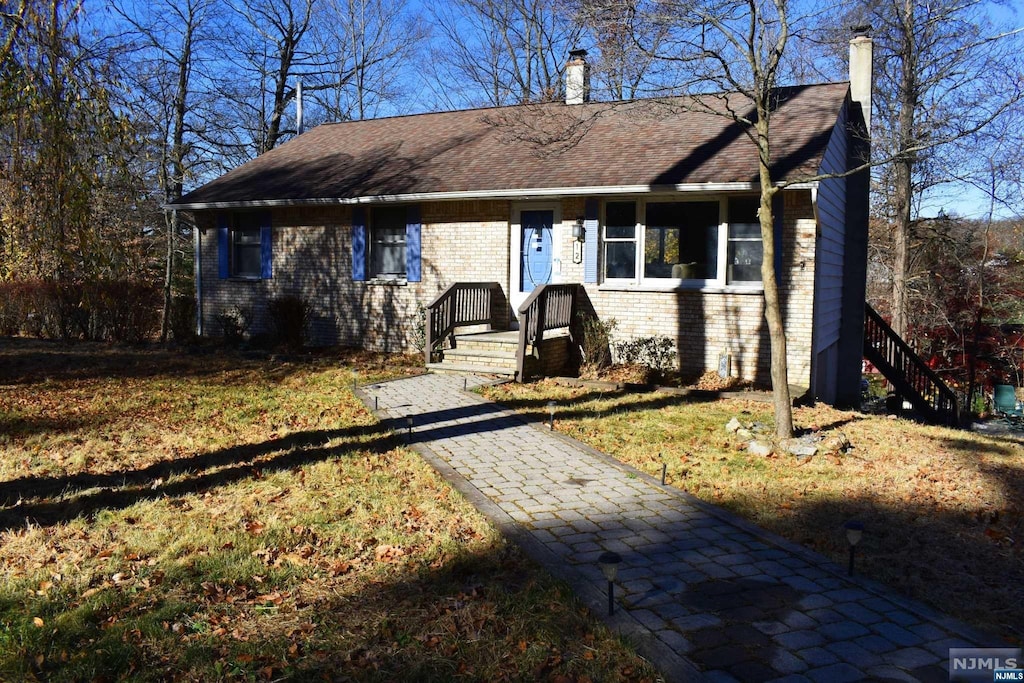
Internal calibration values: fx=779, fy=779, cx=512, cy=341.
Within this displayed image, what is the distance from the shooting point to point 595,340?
13172 mm

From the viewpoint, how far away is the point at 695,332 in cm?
1321

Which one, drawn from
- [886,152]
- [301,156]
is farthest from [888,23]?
[301,156]

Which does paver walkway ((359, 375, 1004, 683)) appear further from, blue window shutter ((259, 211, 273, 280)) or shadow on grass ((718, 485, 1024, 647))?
blue window shutter ((259, 211, 273, 280))

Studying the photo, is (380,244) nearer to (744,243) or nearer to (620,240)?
(620,240)

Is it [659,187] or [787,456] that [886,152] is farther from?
[787,456]

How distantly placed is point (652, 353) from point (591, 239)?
2.29 m

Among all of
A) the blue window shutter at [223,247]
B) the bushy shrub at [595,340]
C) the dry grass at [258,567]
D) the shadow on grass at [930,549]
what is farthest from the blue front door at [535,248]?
the shadow on grass at [930,549]

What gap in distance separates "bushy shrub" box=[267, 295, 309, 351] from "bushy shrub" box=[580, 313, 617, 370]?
599cm

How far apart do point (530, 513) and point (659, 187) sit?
312 inches

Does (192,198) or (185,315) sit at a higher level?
(192,198)

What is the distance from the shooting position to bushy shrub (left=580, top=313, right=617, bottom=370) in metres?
13.1

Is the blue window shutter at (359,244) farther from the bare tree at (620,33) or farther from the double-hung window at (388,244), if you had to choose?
the bare tree at (620,33)

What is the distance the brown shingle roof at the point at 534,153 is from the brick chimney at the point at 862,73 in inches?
34.9

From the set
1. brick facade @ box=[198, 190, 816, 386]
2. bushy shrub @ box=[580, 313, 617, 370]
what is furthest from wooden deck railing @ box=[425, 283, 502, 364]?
bushy shrub @ box=[580, 313, 617, 370]
